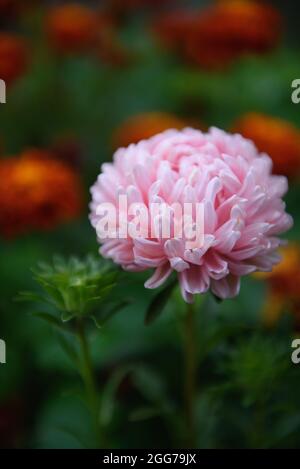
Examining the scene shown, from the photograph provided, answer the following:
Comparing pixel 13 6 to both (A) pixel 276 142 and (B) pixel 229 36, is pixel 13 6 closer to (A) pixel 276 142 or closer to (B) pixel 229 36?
(B) pixel 229 36

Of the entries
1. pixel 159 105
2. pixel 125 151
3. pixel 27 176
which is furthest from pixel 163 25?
pixel 125 151

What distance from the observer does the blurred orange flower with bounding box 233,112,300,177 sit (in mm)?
954

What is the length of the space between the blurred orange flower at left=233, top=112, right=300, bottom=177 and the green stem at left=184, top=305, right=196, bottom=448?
0.41 metres

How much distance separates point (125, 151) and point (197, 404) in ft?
1.02

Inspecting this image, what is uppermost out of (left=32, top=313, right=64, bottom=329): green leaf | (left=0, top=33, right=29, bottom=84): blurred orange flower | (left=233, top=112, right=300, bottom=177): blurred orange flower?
(left=0, top=33, right=29, bottom=84): blurred orange flower

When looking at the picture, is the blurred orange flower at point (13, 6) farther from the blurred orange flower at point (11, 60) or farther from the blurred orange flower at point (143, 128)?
the blurred orange flower at point (143, 128)

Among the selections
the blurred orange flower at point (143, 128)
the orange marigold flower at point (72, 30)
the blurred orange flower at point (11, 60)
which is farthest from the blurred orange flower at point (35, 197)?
the orange marigold flower at point (72, 30)

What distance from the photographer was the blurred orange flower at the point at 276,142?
0.95 meters

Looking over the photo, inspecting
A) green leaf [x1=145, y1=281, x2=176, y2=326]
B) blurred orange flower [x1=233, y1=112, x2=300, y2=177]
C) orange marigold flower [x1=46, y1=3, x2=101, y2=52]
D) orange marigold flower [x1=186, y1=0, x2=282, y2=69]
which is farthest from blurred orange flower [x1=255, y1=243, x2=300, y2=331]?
orange marigold flower [x1=46, y1=3, x2=101, y2=52]

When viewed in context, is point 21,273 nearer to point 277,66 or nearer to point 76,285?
point 76,285

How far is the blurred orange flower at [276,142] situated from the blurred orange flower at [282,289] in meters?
0.15

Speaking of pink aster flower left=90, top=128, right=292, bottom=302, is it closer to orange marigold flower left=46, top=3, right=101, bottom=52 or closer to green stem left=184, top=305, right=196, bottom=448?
green stem left=184, top=305, right=196, bottom=448

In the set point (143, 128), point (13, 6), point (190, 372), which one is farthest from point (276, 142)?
point (13, 6)

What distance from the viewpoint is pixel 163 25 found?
1.33 meters
